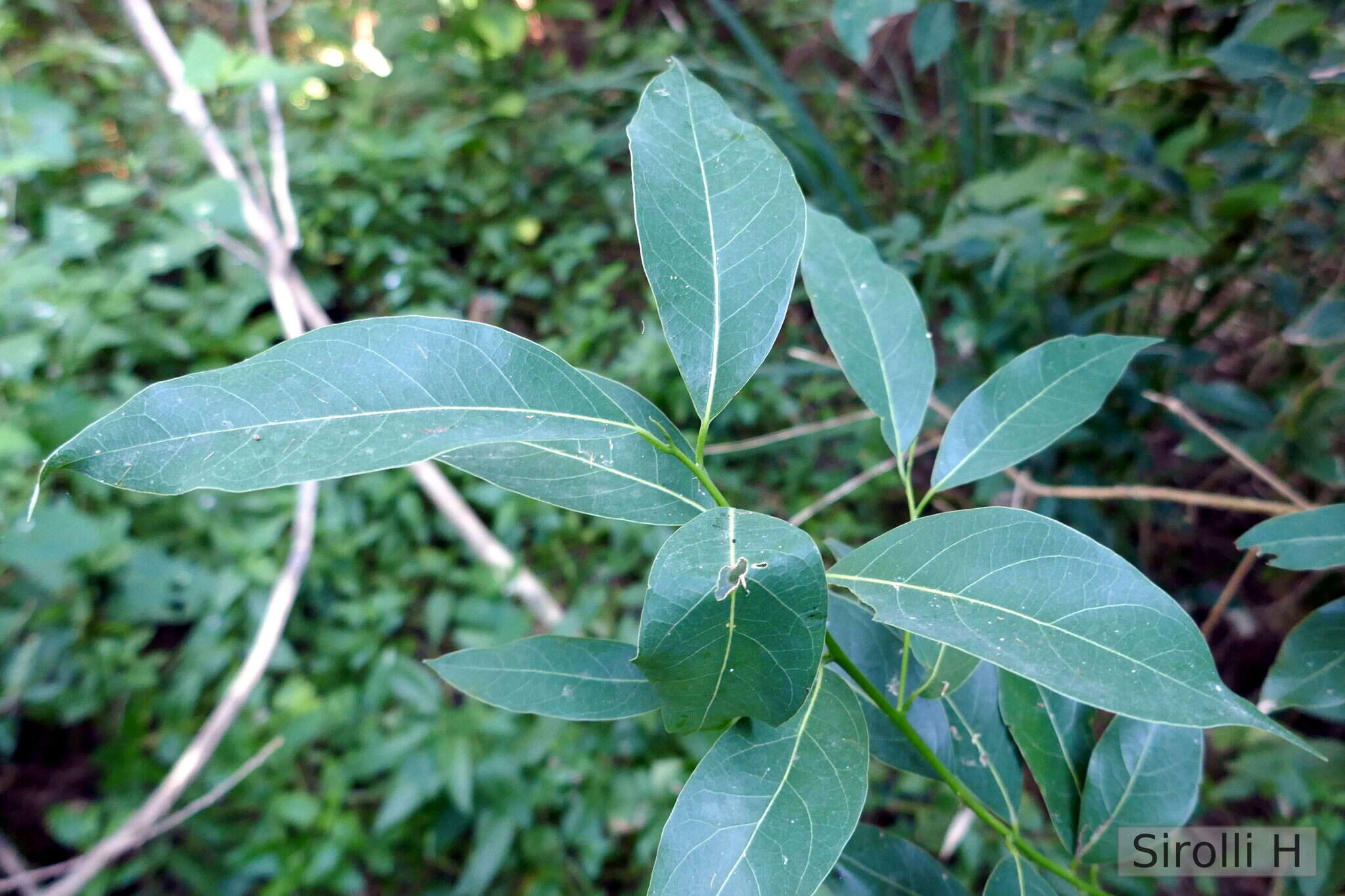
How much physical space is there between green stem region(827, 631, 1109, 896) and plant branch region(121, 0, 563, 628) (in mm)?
1126

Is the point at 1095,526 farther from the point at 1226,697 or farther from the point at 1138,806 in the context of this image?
the point at 1226,697

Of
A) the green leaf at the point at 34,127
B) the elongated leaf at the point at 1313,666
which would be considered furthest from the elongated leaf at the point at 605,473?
the green leaf at the point at 34,127

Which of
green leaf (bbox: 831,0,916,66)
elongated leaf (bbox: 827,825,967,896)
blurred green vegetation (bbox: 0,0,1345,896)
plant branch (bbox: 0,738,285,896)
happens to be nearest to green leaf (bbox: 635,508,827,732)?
elongated leaf (bbox: 827,825,967,896)

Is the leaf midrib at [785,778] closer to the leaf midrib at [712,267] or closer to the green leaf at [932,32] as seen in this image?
the leaf midrib at [712,267]

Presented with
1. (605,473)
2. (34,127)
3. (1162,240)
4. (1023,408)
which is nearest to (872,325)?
(1023,408)

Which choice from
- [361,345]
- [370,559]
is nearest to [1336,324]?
[361,345]

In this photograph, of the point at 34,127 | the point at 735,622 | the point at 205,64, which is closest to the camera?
the point at 735,622

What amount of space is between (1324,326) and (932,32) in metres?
0.61

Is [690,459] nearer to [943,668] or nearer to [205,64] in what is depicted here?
[943,668]

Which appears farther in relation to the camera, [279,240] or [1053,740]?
[279,240]

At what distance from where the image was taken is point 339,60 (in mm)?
2365

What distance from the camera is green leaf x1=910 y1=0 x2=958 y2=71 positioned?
1022mm

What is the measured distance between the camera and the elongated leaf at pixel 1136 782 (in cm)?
56

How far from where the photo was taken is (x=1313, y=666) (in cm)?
53
